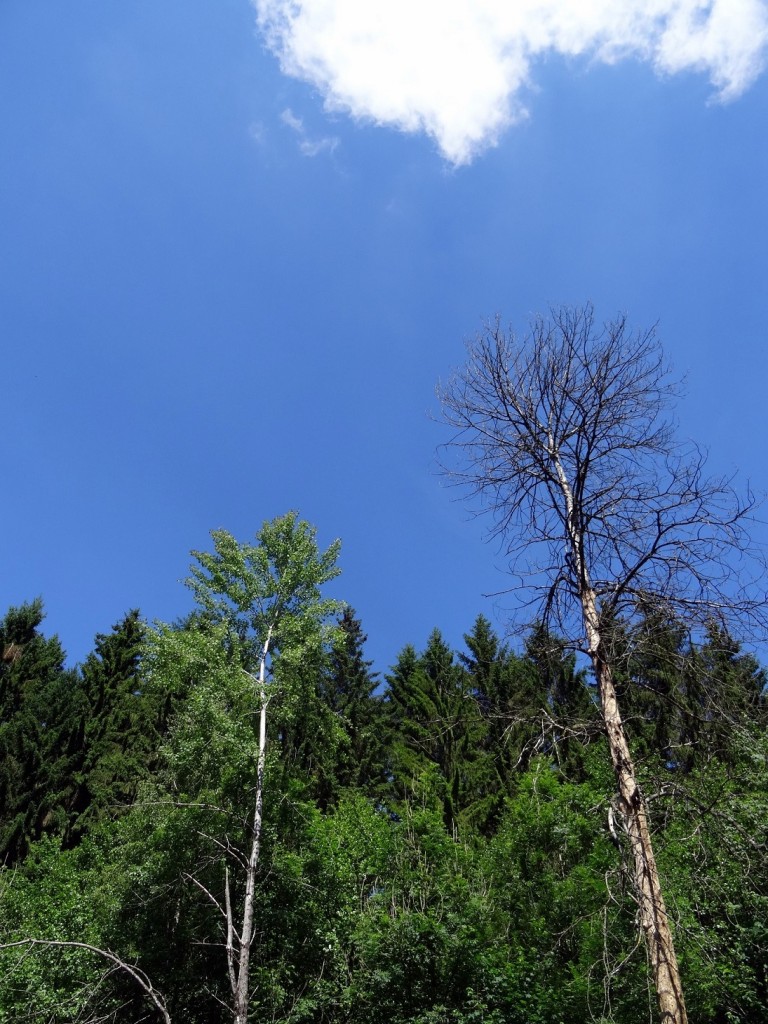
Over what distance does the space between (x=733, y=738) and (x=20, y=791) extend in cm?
2041

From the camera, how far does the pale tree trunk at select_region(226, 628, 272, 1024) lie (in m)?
6.88

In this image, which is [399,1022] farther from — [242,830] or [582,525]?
[582,525]

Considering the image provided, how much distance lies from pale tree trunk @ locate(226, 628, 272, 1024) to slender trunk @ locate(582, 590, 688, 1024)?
552cm

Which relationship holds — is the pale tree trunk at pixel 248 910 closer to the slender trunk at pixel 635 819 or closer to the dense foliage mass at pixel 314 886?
the dense foliage mass at pixel 314 886

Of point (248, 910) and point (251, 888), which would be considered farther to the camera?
point (251, 888)

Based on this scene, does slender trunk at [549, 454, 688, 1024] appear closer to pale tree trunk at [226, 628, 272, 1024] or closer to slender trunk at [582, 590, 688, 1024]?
slender trunk at [582, 590, 688, 1024]

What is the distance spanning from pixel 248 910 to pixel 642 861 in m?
7.02

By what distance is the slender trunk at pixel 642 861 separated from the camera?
2865mm

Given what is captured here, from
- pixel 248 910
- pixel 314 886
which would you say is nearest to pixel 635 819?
pixel 248 910

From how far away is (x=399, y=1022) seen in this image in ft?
28.5

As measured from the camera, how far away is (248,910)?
321 inches

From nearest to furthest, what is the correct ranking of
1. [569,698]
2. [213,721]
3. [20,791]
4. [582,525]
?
[582,525] → [569,698] → [213,721] → [20,791]

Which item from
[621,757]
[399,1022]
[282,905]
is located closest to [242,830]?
[282,905]

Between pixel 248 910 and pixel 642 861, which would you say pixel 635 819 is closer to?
pixel 642 861
